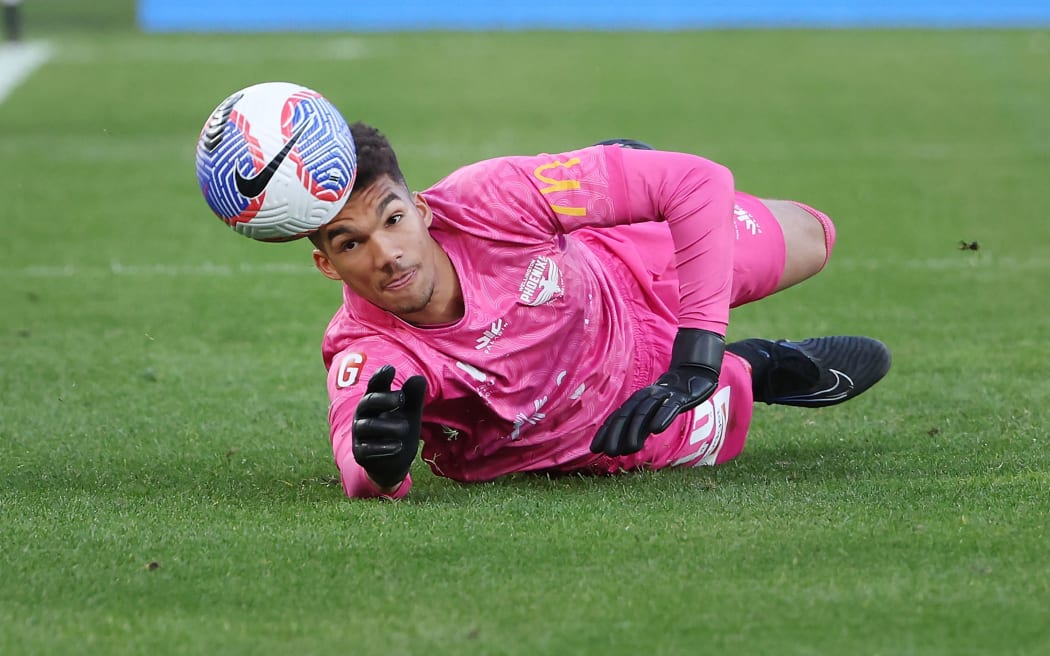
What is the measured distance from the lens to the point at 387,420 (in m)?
4.07

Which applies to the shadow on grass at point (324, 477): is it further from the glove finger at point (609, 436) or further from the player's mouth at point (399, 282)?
the player's mouth at point (399, 282)

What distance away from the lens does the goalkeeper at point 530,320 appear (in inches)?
169

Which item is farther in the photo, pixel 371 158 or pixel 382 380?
pixel 371 158

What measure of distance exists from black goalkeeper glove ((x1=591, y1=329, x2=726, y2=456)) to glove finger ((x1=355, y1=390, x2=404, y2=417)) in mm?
555

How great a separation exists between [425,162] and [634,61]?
6187 mm

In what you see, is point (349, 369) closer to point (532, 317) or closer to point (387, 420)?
point (387, 420)

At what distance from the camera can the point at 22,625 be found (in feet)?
11.2

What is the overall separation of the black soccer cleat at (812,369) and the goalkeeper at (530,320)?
0.52 ft

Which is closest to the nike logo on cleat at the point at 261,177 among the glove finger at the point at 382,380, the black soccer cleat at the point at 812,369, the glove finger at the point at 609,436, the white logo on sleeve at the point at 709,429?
the glove finger at the point at 382,380

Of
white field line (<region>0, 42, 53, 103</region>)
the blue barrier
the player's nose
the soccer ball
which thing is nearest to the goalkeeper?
the player's nose

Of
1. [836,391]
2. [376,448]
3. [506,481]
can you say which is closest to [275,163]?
[376,448]

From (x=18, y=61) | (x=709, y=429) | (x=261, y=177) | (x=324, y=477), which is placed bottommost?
(x=18, y=61)

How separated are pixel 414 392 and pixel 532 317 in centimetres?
64

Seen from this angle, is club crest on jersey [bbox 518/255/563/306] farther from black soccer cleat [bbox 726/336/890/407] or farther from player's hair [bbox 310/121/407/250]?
black soccer cleat [bbox 726/336/890/407]
